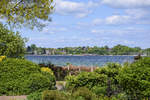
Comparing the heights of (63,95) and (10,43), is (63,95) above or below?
below

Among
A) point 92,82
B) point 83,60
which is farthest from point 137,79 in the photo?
point 83,60

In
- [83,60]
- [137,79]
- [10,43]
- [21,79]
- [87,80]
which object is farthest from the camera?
[83,60]

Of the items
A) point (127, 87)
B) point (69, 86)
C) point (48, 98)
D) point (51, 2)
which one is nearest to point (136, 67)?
point (127, 87)

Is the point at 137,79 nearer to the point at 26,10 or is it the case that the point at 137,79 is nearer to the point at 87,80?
the point at 87,80

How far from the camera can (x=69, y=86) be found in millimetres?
10875

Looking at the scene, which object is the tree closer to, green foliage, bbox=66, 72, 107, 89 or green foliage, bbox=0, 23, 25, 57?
green foliage, bbox=0, 23, 25, 57

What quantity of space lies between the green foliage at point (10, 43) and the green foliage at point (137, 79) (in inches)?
407

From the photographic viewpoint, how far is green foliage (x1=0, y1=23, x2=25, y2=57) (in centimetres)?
1769

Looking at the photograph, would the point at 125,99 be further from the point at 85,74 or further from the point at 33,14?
the point at 33,14

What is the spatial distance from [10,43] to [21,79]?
23.7 ft

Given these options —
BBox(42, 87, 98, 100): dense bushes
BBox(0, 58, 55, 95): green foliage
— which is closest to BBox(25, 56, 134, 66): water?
BBox(0, 58, 55, 95): green foliage

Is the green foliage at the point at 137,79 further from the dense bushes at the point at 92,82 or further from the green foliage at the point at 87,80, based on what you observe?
the green foliage at the point at 87,80

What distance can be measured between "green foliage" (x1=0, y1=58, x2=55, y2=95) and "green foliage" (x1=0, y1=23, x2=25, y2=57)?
5874mm

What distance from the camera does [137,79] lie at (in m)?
8.90
